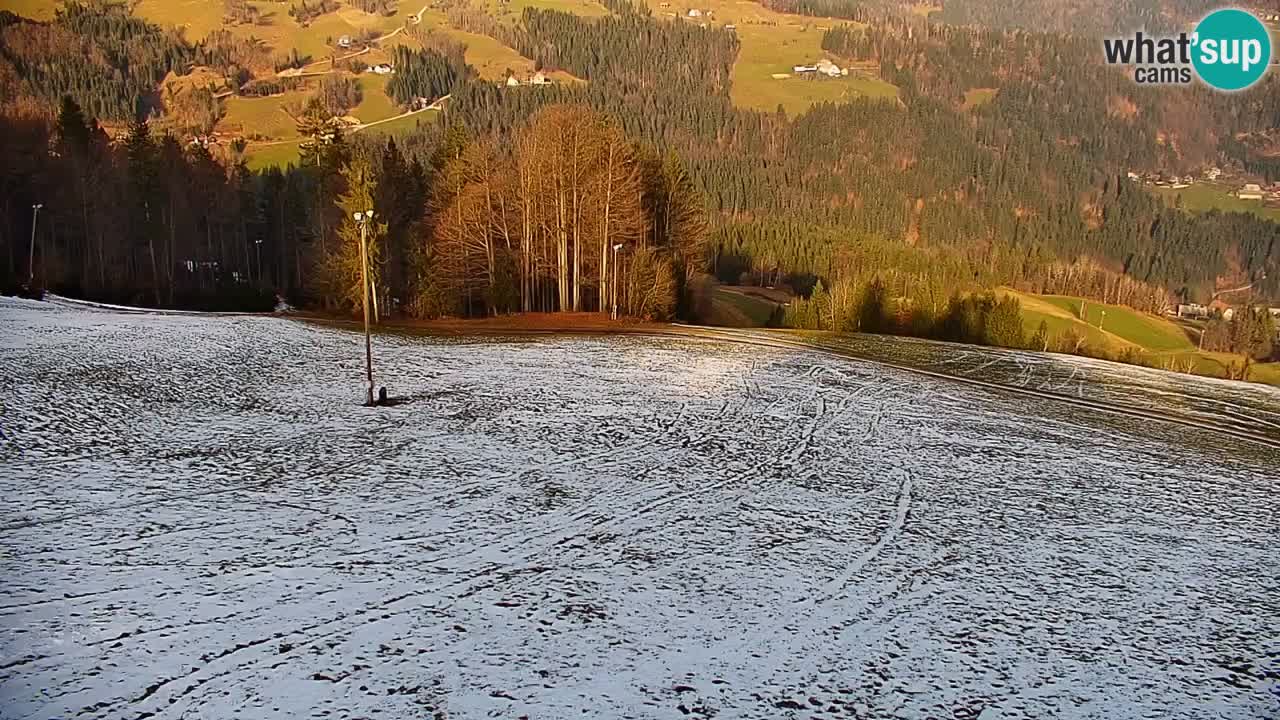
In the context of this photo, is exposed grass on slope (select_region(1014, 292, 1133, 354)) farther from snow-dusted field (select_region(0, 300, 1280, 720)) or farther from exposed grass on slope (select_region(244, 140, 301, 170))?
exposed grass on slope (select_region(244, 140, 301, 170))

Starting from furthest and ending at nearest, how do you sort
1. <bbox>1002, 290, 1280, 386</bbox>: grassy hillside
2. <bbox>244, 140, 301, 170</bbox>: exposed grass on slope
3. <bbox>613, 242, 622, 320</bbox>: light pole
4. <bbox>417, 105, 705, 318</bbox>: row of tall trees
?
<bbox>244, 140, 301, 170</bbox>: exposed grass on slope < <bbox>1002, 290, 1280, 386</bbox>: grassy hillside < <bbox>613, 242, 622, 320</bbox>: light pole < <bbox>417, 105, 705, 318</bbox>: row of tall trees

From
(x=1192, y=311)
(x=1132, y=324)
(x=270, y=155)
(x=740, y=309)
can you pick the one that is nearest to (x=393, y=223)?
(x=740, y=309)

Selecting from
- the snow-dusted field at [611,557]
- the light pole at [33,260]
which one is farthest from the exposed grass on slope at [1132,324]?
the light pole at [33,260]

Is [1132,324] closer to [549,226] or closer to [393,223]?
[549,226]

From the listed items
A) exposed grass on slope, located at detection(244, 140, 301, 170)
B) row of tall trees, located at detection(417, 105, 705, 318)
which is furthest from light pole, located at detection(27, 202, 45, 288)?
exposed grass on slope, located at detection(244, 140, 301, 170)

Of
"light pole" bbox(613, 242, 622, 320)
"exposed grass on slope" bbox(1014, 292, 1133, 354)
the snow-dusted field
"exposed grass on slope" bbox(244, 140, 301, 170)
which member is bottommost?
the snow-dusted field

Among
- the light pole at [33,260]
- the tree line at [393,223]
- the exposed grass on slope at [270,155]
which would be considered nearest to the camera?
the tree line at [393,223]

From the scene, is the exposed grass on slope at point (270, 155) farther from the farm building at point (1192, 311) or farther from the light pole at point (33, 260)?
the farm building at point (1192, 311)

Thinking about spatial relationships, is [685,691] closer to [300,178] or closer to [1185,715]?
[1185,715]
